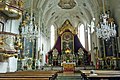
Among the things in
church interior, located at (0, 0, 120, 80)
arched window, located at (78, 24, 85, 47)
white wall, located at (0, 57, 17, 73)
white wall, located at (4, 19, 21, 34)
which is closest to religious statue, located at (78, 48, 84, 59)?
church interior, located at (0, 0, 120, 80)

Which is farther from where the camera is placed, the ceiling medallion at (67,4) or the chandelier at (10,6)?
the ceiling medallion at (67,4)

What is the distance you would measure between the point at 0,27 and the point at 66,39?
17.0m

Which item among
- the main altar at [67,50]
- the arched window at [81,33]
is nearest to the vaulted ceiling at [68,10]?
the arched window at [81,33]

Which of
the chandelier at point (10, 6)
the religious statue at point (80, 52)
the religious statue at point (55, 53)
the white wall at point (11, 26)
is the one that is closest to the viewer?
the chandelier at point (10, 6)

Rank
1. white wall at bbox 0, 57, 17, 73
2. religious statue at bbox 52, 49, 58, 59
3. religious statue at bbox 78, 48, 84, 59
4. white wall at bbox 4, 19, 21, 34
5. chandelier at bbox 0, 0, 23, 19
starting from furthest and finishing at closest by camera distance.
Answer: religious statue at bbox 52, 49, 58, 59, religious statue at bbox 78, 48, 84, 59, white wall at bbox 4, 19, 21, 34, white wall at bbox 0, 57, 17, 73, chandelier at bbox 0, 0, 23, 19

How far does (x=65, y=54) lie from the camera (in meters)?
24.7

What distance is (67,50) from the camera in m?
24.8

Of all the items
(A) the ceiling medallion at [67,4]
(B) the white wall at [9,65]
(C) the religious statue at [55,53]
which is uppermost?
(A) the ceiling medallion at [67,4]

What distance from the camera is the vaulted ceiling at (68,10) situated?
15683mm

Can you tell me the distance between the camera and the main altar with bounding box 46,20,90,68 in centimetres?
2438

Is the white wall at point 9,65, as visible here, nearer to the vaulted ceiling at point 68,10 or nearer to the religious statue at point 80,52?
the vaulted ceiling at point 68,10

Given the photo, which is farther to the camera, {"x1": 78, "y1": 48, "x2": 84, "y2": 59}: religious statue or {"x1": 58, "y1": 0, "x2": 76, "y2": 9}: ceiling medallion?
{"x1": 78, "y1": 48, "x2": 84, "y2": 59}: religious statue

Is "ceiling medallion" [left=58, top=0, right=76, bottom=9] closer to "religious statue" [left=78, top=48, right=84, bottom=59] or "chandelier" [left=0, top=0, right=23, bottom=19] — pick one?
"religious statue" [left=78, top=48, right=84, bottom=59]

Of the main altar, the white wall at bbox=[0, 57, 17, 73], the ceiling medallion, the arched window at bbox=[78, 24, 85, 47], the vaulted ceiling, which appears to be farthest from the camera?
the arched window at bbox=[78, 24, 85, 47]
